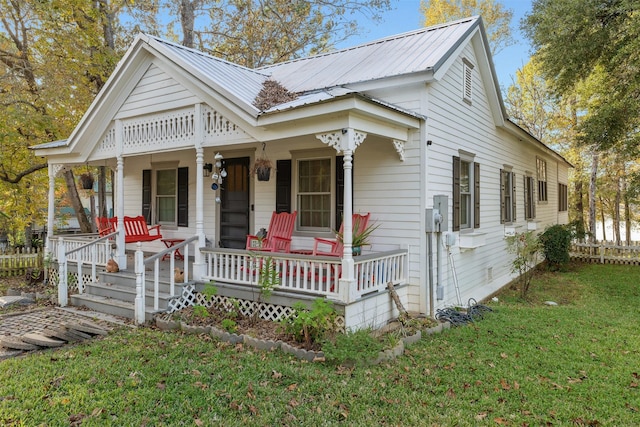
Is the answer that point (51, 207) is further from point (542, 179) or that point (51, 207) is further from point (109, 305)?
point (542, 179)

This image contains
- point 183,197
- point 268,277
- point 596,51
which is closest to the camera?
point 268,277

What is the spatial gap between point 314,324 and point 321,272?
880 millimetres

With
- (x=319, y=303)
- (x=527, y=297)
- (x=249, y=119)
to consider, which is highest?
(x=249, y=119)

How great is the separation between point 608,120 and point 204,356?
12.2 metres

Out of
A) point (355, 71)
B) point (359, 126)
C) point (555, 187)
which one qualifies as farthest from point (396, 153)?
point (555, 187)

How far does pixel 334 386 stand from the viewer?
4.06 metres

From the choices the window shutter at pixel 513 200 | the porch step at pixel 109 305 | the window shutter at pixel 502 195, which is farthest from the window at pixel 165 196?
the window shutter at pixel 513 200

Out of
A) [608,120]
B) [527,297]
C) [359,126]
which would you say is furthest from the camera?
[608,120]

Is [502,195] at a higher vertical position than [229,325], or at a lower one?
higher

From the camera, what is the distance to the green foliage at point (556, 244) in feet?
43.1

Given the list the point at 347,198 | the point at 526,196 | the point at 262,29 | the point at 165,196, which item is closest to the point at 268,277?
the point at 347,198

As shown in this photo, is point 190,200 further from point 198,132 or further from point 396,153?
point 396,153

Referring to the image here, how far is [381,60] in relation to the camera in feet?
26.1

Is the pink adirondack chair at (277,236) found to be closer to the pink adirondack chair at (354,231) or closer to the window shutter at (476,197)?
the pink adirondack chair at (354,231)
